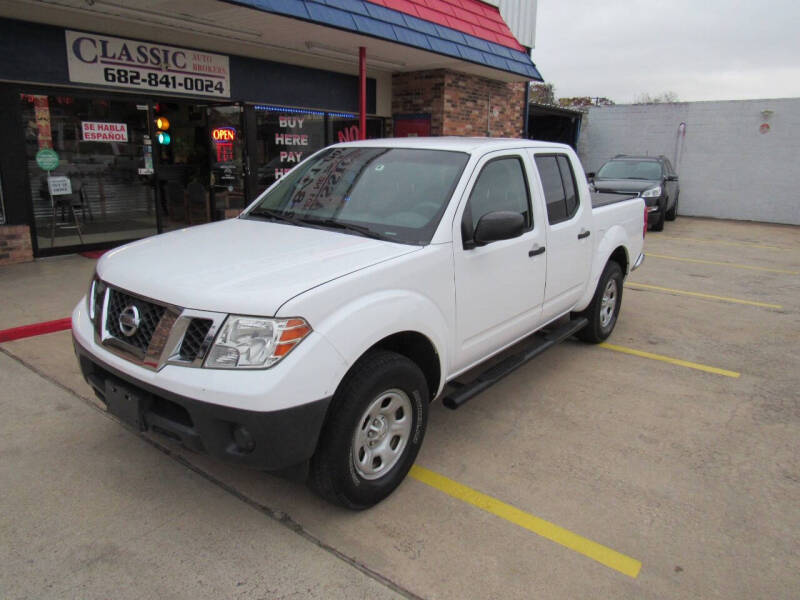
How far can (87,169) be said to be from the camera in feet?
28.6

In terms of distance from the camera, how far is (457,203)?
11.2 ft

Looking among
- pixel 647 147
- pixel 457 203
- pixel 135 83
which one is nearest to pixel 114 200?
pixel 135 83

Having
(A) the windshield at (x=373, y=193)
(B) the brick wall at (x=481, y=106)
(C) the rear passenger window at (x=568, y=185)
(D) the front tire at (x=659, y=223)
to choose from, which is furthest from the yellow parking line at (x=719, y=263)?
(A) the windshield at (x=373, y=193)

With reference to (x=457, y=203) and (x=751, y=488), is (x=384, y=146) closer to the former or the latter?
(x=457, y=203)

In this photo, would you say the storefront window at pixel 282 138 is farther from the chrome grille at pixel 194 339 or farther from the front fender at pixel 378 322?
the chrome grille at pixel 194 339

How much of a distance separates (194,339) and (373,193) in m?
1.63

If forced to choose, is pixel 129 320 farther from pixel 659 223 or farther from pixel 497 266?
pixel 659 223

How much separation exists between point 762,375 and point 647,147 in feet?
55.1

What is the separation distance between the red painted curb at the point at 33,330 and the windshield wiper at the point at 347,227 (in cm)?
327

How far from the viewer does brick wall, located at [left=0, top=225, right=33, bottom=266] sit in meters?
7.78

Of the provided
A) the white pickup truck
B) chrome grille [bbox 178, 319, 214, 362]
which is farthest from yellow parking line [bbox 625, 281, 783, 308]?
chrome grille [bbox 178, 319, 214, 362]

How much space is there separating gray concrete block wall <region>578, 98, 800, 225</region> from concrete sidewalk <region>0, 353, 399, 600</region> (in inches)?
784

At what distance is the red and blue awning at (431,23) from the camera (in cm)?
769

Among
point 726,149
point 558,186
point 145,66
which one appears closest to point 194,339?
point 558,186
